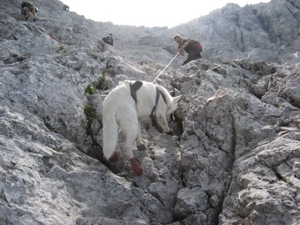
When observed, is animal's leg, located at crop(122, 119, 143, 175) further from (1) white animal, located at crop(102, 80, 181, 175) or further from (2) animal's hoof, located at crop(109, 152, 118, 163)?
(2) animal's hoof, located at crop(109, 152, 118, 163)

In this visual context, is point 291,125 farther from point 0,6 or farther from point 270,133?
point 0,6

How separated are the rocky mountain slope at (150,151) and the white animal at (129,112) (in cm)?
Answer: 53

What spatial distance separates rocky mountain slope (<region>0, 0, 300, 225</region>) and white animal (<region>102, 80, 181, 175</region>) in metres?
0.53

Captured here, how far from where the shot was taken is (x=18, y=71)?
917 centimetres

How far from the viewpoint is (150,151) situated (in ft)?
28.2

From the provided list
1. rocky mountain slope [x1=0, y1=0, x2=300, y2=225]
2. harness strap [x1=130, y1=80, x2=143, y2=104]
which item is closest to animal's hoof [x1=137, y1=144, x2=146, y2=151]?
rocky mountain slope [x1=0, y1=0, x2=300, y2=225]

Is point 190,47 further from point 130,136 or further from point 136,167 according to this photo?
point 136,167

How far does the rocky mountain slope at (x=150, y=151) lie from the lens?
17.1 feet

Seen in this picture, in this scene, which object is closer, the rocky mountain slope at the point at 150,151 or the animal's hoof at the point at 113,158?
the rocky mountain slope at the point at 150,151

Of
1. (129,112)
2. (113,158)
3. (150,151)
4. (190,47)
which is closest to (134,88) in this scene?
(129,112)

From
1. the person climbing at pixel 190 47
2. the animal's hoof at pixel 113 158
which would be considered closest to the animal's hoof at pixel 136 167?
the animal's hoof at pixel 113 158

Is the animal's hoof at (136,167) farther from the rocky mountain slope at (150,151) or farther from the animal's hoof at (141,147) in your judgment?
the animal's hoof at (141,147)

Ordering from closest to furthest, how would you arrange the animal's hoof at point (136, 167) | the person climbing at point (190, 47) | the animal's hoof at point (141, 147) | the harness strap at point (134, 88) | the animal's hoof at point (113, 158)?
1. the animal's hoof at point (136, 167)
2. the animal's hoof at point (113, 158)
3. the harness strap at point (134, 88)
4. the animal's hoof at point (141, 147)
5. the person climbing at point (190, 47)

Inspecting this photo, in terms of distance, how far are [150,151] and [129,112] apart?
1.64m
